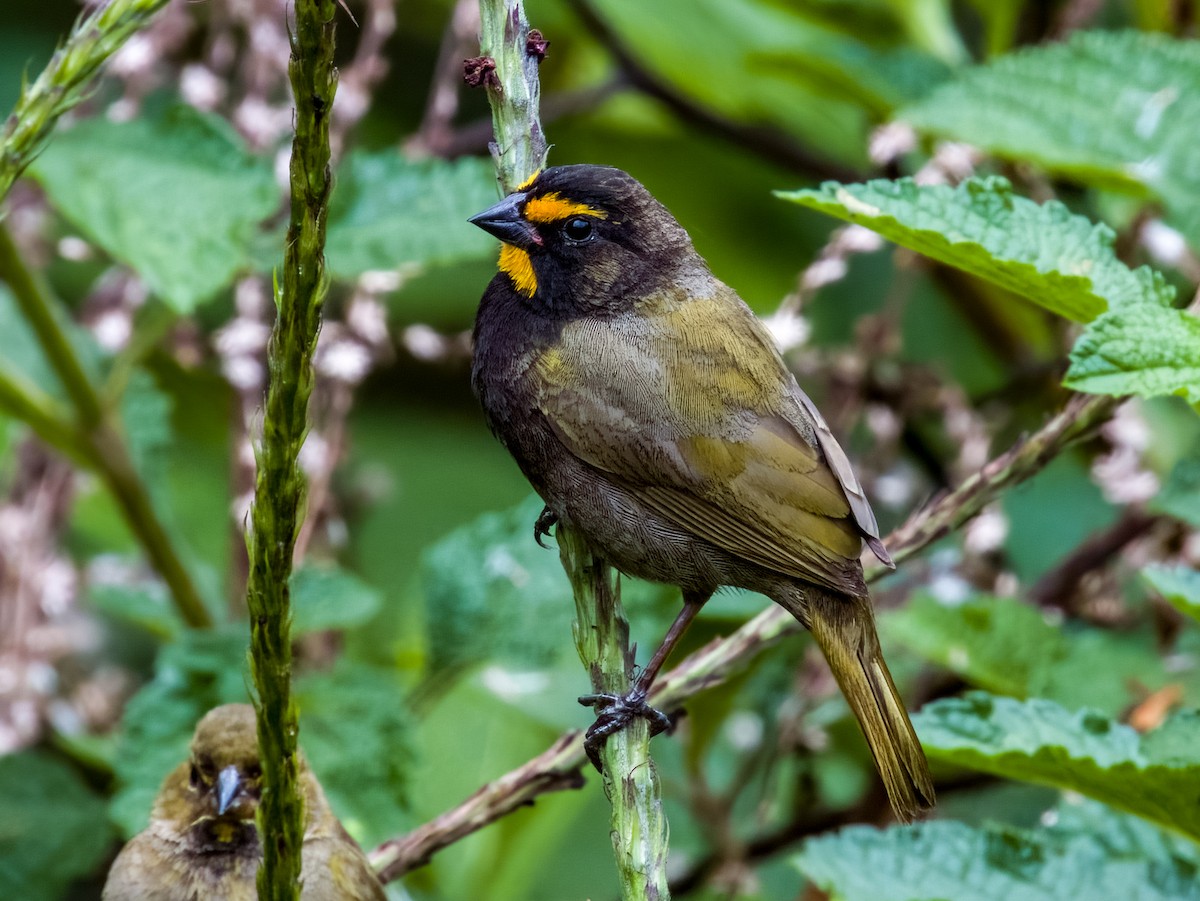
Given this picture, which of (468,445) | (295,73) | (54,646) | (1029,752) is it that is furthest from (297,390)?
(468,445)

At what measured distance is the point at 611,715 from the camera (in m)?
2.09

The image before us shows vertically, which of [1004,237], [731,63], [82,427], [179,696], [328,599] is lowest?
[1004,237]

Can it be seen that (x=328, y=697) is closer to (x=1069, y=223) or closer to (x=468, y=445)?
(x=1069, y=223)

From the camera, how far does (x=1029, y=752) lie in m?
2.12

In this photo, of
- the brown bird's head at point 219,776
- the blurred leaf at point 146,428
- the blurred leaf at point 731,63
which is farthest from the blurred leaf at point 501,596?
the blurred leaf at point 731,63

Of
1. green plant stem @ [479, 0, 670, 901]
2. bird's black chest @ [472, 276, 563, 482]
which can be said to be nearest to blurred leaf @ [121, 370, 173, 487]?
bird's black chest @ [472, 276, 563, 482]

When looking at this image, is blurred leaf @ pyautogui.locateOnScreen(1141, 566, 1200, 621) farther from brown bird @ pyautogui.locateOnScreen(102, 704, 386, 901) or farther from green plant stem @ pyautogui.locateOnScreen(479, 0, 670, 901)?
brown bird @ pyautogui.locateOnScreen(102, 704, 386, 901)

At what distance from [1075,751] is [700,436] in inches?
36.2

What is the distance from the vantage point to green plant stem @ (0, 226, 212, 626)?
314cm

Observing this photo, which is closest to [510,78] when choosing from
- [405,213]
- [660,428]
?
[660,428]

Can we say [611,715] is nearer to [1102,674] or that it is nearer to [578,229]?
[578,229]

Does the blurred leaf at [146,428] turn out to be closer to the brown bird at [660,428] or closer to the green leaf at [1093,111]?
the brown bird at [660,428]

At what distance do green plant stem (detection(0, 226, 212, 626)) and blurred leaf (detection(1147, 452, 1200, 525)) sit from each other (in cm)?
220

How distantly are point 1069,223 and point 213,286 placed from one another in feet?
5.05
